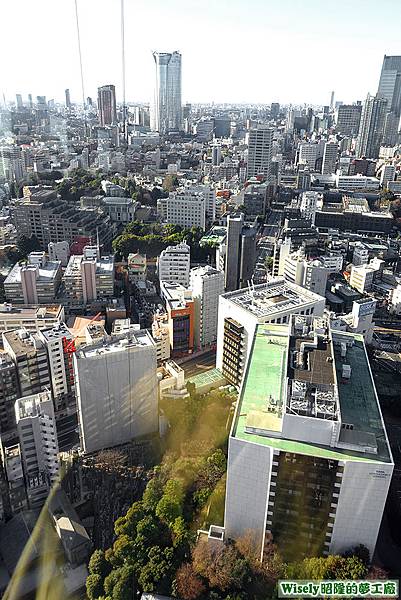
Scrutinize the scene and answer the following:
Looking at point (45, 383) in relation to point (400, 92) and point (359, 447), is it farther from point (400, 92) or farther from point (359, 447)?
point (400, 92)

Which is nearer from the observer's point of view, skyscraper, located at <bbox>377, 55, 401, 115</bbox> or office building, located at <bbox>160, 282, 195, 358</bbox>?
office building, located at <bbox>160, 282, 195, 358</bbox>

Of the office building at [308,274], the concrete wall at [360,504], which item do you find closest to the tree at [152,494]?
the concrete wall at [360,504]

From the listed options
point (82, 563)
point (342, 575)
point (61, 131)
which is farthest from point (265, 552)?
point (61, 131)

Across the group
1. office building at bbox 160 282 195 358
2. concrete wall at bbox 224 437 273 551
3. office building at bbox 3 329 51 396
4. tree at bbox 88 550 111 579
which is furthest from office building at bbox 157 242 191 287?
concrete wall at bbox 224 437 273 551

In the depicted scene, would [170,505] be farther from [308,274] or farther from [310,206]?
[310,206]

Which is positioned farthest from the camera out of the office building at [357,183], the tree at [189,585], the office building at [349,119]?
the office building at [349,119]

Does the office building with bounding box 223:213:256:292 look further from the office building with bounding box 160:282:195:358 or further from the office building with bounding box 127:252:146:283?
the office building with bounding box 160:282:195:358

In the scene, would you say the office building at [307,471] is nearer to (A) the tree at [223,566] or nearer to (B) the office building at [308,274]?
(A) the tree at [223,566]
